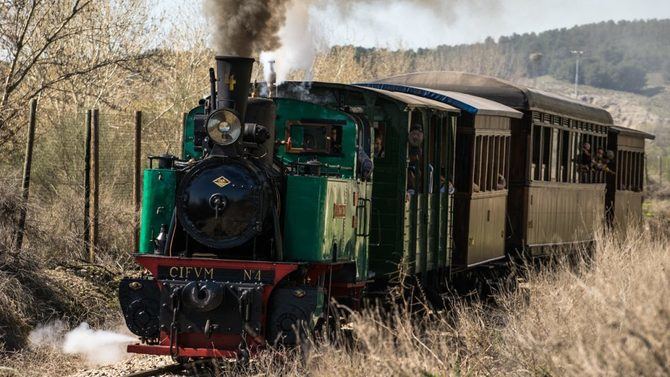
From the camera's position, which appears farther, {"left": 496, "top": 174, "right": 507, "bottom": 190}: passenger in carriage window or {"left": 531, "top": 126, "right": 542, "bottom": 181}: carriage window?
{"left": 531, "top": 126, "right": 542, "bottom": 181}: carriage window

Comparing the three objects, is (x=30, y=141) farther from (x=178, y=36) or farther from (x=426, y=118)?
(x=178, y=36)

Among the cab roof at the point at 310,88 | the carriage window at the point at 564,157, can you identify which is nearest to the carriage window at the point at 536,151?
the carriage window at the point at 564,157

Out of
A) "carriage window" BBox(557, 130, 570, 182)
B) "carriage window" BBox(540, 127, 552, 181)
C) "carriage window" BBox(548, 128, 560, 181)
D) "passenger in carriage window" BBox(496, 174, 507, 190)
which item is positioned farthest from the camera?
"carriage window" BBox(557, 130, 570, 182)

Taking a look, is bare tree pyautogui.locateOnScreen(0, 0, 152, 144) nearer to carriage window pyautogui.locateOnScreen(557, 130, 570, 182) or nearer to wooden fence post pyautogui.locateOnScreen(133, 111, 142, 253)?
wooden fence post pyautogui.locateOnScreen(133, 111, 142, 253)

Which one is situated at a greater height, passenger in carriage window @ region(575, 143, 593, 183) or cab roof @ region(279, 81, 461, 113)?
cab roof @ region(279, 81, 461, 113)

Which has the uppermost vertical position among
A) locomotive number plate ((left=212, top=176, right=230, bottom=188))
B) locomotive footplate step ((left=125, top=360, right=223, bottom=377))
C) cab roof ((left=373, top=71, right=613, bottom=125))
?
cab roof ((left=373, top=71, right=613, bottom=125))

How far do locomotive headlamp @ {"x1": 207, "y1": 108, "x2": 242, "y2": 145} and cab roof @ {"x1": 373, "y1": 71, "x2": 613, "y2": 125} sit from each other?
755cm

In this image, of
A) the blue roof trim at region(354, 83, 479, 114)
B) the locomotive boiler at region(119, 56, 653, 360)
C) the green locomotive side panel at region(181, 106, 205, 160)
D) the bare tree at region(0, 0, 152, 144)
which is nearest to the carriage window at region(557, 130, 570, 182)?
the locomotive boiler at region(119, 56, 653, 360)

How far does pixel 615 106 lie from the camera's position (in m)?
132

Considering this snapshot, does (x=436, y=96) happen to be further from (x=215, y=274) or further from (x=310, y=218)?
(x=215, y=274)

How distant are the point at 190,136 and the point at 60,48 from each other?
26.0 ft

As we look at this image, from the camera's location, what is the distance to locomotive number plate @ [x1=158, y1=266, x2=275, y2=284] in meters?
9.17

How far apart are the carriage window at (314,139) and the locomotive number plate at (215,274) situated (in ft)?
5.36

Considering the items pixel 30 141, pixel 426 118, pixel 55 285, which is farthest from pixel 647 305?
pixel 30 141
